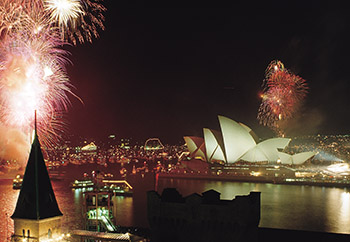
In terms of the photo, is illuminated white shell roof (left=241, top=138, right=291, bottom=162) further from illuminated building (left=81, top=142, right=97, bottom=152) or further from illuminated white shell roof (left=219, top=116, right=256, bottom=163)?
illuminated building (left=81, top=142, right=97, bottom=152)

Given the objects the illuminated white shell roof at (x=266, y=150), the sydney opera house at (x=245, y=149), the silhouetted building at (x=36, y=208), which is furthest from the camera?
the illuminated white shell roof at (x=266, y=150)

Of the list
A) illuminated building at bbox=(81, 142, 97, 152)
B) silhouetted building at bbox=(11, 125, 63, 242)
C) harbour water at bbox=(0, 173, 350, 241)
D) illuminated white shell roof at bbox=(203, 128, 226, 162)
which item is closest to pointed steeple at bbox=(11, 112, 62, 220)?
silhouetted building at bbox=(11, 125, 63, 242)

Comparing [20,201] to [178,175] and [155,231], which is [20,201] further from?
[178,175]

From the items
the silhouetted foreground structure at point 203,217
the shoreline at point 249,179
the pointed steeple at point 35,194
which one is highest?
the pointed steeple at point 35,194

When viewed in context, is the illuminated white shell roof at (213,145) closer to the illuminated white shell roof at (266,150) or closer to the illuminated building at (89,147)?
the illuminated white shell roof at (266,150)

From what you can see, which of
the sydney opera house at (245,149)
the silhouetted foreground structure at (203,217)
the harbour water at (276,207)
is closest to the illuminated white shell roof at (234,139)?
the sydney opera house at (245,149)

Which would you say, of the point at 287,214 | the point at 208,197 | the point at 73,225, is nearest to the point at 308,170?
the point at 287,214
